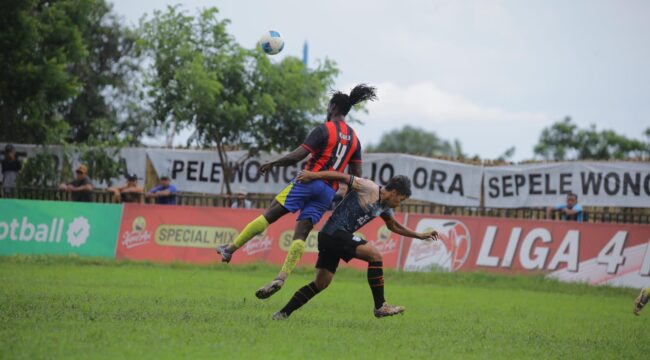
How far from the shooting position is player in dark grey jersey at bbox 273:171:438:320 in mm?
9188

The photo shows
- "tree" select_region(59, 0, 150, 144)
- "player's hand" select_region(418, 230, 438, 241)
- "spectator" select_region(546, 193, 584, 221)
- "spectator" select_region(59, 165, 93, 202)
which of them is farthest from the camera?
"tree" select_region(59, 0, 150, 144)

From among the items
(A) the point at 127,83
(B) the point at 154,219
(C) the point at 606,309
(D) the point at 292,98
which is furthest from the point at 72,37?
(C) the point at 606,309

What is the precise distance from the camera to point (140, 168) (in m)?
24.9

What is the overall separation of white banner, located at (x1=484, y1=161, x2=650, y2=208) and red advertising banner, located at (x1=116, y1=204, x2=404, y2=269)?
4122 millimetres

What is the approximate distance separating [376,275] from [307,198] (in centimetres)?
139

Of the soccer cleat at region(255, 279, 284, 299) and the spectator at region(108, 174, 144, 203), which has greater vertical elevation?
the spectator at region(108, 174, 144, 203)

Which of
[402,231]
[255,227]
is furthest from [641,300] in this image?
[255,227]

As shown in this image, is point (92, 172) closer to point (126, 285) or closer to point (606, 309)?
point (126, 285)

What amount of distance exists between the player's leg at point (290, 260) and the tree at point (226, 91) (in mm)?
14234

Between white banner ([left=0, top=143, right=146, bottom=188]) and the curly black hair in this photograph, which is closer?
the curly black hair

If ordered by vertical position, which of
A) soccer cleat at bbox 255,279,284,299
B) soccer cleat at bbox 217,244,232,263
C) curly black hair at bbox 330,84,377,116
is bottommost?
soccer cleat at bbox 255,279,284,299

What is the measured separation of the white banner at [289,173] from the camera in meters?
22.7

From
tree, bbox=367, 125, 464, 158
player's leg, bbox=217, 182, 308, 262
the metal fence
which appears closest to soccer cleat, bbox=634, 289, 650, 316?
player's leg, bbox=217, 182, 308, 262

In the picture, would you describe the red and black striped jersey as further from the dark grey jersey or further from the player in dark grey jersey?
the dark grey jersey
